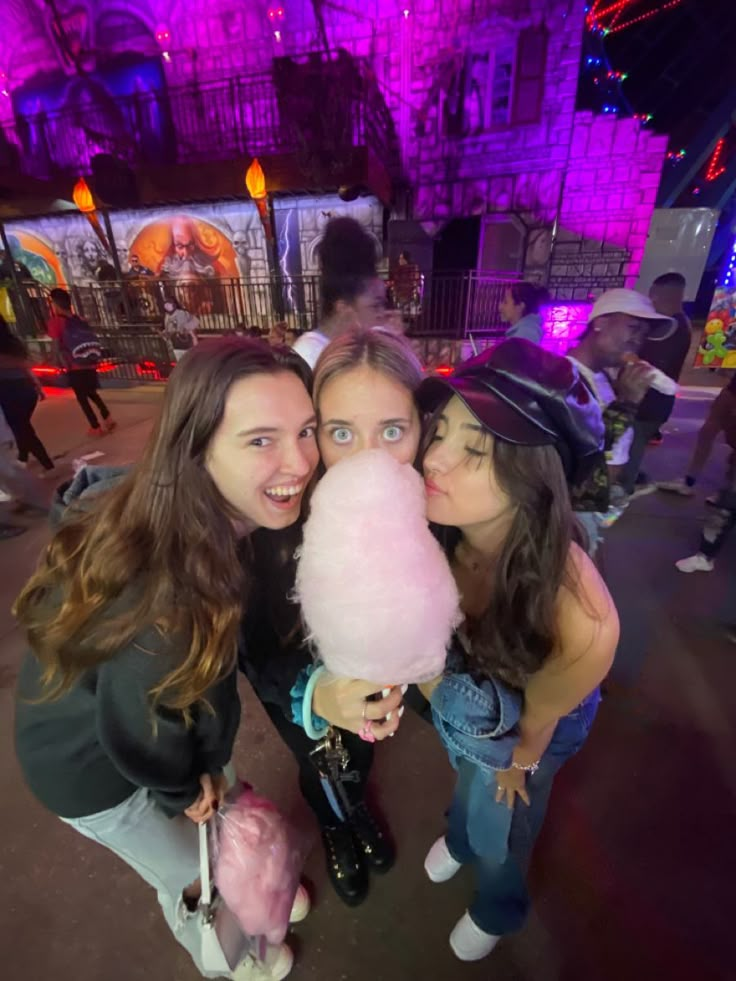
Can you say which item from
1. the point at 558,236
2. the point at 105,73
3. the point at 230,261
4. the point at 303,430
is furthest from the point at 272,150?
the point at 303,430

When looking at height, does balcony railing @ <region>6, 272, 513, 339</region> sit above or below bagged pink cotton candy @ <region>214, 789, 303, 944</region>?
above

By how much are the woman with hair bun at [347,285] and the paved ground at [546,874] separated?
6.75ft

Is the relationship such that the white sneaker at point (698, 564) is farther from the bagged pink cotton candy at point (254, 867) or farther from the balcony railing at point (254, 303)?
the balcony railing at point (254, 303)

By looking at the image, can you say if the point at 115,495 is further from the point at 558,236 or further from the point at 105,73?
the point at 105,73

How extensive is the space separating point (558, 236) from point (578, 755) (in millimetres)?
9447

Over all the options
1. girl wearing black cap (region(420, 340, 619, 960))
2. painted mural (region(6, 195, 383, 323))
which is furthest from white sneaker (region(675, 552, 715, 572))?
painted mural (region(6, 195, 383, 323))

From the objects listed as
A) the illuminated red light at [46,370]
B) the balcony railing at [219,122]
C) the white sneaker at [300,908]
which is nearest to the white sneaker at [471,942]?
the white sneaker at [300,908]

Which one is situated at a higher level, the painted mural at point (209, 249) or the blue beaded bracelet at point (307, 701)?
the painted mural at point (209, 249)

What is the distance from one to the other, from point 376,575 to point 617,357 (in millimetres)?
2110

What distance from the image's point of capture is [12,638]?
283 cm

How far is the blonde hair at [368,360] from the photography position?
128 cm

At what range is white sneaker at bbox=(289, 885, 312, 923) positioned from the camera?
157 cm

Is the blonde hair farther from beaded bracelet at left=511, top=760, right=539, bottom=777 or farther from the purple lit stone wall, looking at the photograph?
the purple lit stone wall

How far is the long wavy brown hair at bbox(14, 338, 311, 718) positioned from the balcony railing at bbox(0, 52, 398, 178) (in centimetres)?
781
